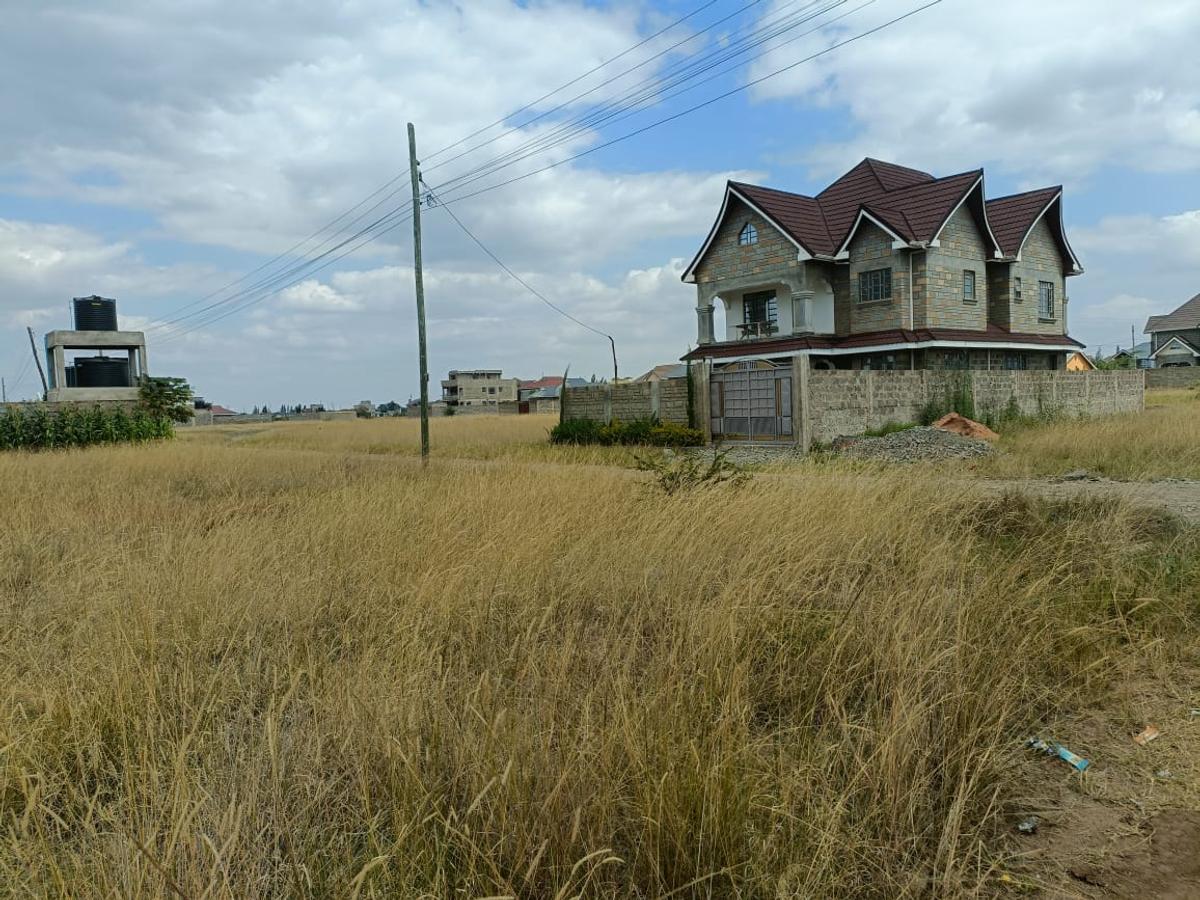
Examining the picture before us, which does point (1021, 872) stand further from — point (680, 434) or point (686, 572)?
point (680, 434)

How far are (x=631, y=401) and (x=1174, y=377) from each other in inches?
1711

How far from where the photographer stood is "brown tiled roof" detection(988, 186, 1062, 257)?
25.8m

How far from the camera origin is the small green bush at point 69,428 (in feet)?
72.5

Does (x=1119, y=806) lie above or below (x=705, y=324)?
below

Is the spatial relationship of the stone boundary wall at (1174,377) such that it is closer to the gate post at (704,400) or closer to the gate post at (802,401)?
the gate post at (704,400)

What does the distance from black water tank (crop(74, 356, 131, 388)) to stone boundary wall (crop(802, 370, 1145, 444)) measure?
88.1ft

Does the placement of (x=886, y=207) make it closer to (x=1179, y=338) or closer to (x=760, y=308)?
(x=760, y=308)

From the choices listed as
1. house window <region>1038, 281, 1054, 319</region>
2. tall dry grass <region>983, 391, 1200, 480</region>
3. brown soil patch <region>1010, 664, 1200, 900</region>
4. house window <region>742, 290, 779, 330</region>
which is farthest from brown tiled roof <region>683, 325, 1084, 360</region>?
brown soil patch <region>1010, 664, 1200, 900</region>

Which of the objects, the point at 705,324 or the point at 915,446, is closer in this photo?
the point at 915,446

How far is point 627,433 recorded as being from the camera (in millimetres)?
20484

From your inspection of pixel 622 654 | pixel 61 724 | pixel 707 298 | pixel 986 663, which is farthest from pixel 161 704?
pixel 707 298

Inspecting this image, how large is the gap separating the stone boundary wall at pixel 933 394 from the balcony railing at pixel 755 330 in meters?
7.85

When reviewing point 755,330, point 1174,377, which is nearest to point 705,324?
point 755,330

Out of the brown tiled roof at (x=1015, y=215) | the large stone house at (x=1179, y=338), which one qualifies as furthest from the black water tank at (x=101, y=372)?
the large stone house at (x=1179, y=338)
